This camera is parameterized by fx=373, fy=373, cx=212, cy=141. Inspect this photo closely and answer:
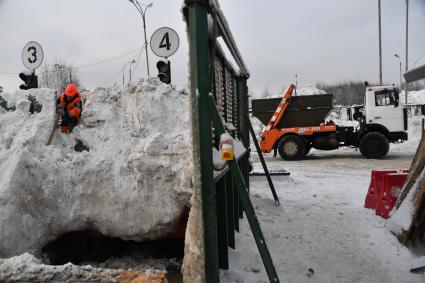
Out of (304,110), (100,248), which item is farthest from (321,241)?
(304,110)

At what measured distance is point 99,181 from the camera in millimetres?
4461

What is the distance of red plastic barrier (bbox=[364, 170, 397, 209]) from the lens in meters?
5.29

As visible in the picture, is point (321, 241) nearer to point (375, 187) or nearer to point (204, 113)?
point (375, 187)

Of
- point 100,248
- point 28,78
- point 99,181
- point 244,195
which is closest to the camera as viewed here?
point 244,195

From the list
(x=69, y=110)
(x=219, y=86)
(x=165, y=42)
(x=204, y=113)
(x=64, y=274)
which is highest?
(x=165, y=42)

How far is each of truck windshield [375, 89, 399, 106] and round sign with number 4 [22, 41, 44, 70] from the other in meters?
10.6

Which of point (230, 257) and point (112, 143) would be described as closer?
point (230, 257)

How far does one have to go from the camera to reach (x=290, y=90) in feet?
42.7

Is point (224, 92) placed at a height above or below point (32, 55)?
below

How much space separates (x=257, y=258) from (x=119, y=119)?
2.54 meters

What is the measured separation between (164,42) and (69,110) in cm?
235

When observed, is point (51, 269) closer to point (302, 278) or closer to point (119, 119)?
point (302, 278)

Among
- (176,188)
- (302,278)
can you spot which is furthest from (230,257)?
(176,188)

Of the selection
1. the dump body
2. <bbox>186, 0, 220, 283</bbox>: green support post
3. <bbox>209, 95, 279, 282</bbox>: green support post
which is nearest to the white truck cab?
the dump body
